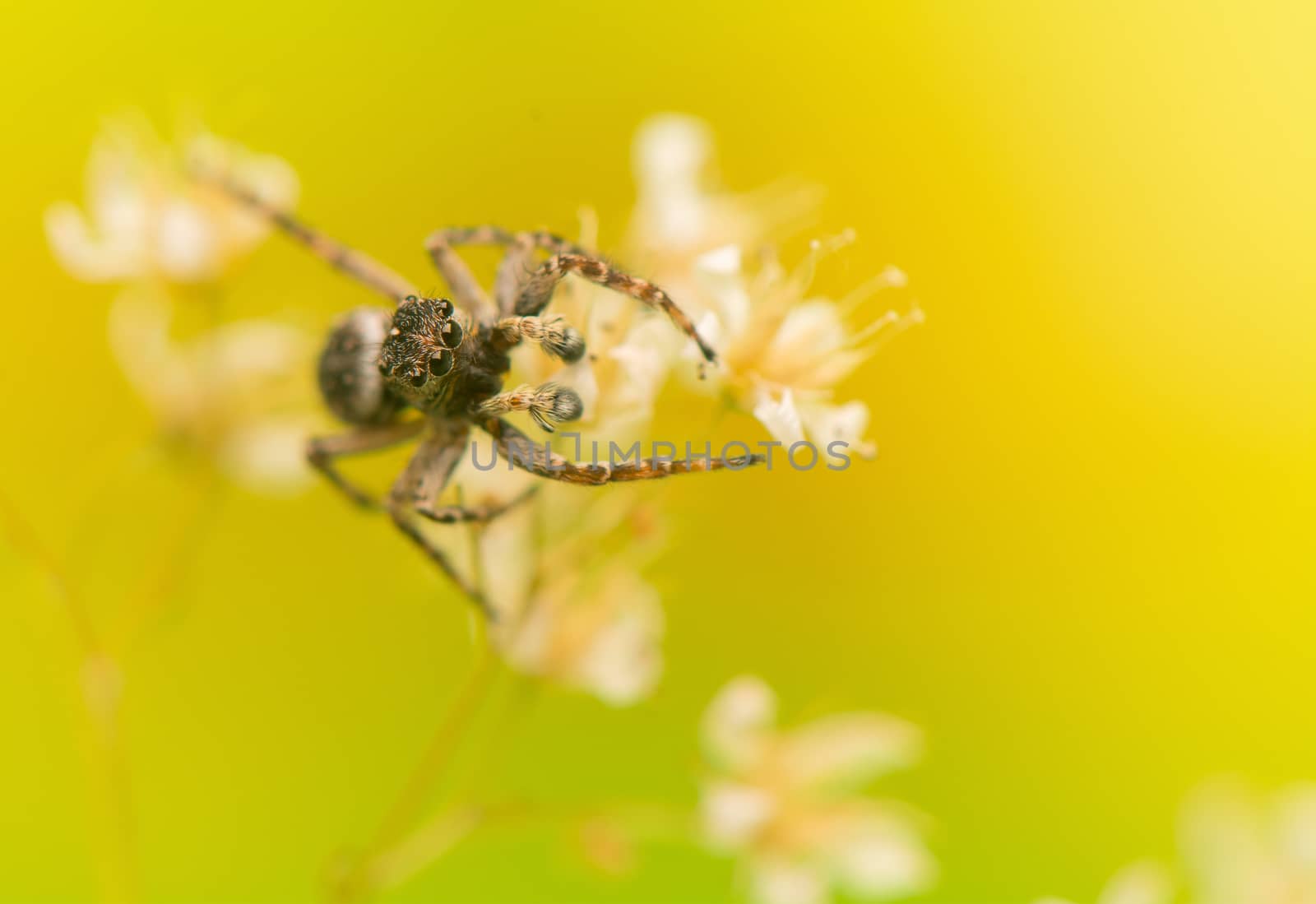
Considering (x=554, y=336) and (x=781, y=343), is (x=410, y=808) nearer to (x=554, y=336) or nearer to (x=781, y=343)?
(x=554, y=336)

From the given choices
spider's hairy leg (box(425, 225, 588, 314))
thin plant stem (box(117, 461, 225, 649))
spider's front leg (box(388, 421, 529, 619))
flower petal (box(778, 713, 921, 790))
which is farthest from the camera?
thin plant stem (box(117, 461, 225, 649))

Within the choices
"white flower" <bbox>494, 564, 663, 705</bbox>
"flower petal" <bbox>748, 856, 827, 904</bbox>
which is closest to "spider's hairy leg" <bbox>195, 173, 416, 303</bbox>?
"white flower" <bbox>494, 564, 663, 705</bbox>

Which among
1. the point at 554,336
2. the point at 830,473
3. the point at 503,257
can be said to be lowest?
the point at 554,336

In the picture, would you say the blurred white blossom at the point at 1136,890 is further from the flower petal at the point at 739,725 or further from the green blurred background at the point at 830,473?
the green blurred background at the point at 830,473

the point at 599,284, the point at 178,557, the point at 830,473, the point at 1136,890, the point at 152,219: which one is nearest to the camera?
the point at 1136,890

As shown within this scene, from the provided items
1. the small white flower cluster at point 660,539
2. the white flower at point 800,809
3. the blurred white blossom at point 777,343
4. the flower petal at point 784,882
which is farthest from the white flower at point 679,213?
the flower petal at point 784,882

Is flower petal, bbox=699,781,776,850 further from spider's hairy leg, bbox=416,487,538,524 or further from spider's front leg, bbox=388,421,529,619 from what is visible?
spider's hairy leg, bbox=416,487,538,524

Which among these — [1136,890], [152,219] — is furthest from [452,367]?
[1136,890]
